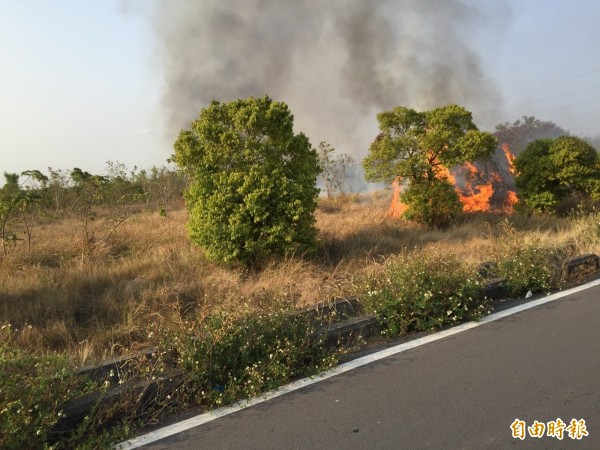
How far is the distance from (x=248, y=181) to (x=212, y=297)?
1.63 metres

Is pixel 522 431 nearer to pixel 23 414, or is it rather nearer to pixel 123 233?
pixel 23 414

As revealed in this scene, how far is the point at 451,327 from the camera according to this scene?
13.8 ft

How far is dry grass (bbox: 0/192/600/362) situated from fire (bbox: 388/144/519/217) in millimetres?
3101

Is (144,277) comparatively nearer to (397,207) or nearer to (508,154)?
(397,207)

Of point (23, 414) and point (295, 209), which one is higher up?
point (295, 209)

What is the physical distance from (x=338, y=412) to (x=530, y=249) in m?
3.93

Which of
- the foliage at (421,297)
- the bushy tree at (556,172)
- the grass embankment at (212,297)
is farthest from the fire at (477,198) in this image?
→ the foliage at (421,297)

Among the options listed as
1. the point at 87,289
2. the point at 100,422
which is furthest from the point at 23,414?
the point at 87,289

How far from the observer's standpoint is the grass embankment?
3199mm

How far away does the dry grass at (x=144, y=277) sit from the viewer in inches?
167

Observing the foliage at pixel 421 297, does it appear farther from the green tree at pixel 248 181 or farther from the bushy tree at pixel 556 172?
the bushy tree at pixel 556 172

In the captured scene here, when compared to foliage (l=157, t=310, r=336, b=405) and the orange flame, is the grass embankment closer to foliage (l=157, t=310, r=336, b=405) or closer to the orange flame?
foliage (l=157, t=310, r=336, b=405)

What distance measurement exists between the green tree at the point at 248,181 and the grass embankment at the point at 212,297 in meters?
0.37

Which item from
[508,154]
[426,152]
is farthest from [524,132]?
[426,152]
